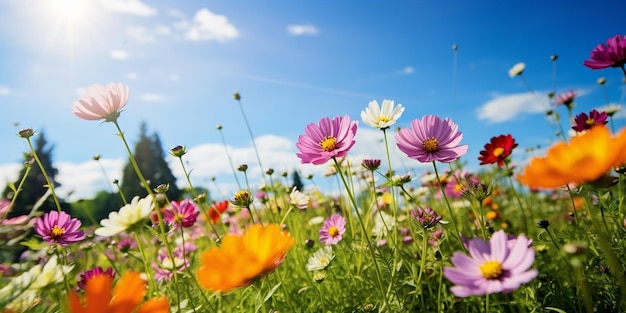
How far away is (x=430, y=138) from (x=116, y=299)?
67 centimetres

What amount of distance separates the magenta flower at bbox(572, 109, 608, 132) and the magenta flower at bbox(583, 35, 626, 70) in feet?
0.49

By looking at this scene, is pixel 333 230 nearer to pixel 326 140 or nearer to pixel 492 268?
pixel 326 140

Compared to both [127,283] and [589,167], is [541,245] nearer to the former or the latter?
[589,167]

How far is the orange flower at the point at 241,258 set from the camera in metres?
0.57

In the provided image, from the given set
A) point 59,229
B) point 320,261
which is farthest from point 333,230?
point 59,229

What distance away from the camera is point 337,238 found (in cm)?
136

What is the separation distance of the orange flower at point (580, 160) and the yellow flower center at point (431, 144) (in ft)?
1.17

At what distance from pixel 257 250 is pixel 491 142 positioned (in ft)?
3.19

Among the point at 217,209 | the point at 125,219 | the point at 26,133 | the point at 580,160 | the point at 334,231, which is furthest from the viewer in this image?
the point at 217,209

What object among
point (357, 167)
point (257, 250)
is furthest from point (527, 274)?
point (357, 167)

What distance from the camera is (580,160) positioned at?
49 centimetres

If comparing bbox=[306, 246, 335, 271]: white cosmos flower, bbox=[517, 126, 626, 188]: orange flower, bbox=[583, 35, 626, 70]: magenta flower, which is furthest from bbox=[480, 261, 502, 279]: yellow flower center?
bbox=[583, 35, 626, 70]: magenta flower

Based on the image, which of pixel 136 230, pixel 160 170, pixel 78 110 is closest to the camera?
pixel 136 230

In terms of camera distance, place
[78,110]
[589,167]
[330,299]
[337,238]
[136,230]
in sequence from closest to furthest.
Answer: [589,167] → [136,230] → [78,110] → [330,299] → [337,238]
